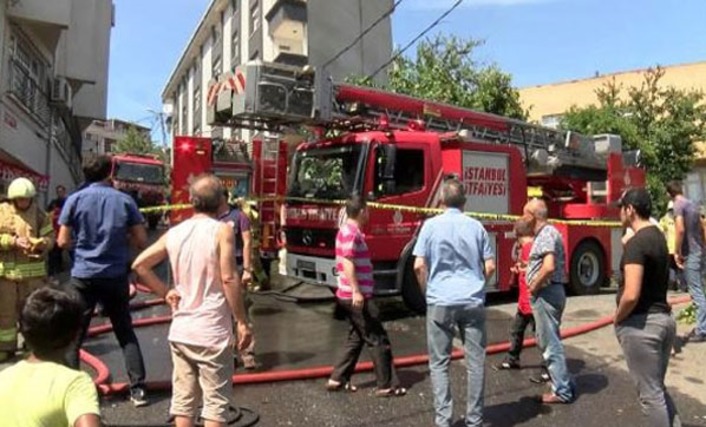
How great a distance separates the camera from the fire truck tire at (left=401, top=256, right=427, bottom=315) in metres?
9.14

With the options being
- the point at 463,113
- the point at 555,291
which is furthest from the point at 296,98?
the point at 555,291

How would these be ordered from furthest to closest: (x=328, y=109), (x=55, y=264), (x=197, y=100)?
(x=197, y=100) < (x=55, y=264) < (x=328, y=109)

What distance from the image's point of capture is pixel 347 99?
9.85 m

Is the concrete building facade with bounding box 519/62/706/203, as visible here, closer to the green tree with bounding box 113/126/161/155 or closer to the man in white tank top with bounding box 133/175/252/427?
the man in white tank top with bounding box 133/175/252/427

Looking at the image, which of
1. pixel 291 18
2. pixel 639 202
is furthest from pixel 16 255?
pixel 291 18

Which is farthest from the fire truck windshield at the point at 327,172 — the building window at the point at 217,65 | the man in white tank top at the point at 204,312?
the building window at the point at 217,65

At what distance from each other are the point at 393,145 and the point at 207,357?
575 cm

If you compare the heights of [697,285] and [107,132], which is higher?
[107,132]

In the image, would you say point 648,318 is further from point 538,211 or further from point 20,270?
point 20,270

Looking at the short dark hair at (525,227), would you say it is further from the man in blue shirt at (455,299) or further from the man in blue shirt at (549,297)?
the man in blue shirt at (455,299)

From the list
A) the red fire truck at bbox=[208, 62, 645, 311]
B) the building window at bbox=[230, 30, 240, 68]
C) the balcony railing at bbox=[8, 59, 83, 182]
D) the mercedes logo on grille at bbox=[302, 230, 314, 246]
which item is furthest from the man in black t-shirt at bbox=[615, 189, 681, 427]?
the building window at bbox=[230, 30, 240, 68]

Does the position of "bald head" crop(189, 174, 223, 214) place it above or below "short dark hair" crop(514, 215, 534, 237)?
above

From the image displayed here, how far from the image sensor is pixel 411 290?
920cm

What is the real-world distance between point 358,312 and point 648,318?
7.90 ft
